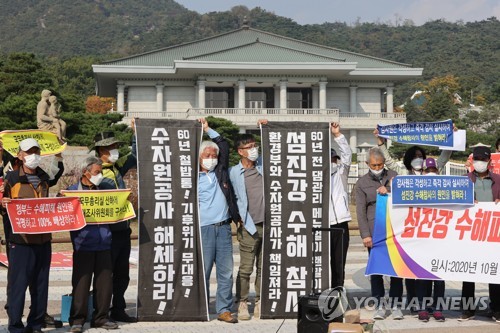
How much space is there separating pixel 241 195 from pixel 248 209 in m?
0.17

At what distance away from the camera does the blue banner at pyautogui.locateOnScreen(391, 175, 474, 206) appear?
7.69m

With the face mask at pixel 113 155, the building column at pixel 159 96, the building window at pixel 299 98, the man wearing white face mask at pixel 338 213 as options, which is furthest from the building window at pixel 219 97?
the face mask at pixel 113 155

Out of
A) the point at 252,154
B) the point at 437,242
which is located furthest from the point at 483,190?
the point at 252,154

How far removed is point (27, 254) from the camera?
22.0ft

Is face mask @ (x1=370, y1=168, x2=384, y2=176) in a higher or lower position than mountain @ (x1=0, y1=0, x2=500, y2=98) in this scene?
lower

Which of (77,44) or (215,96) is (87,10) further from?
(215,96)

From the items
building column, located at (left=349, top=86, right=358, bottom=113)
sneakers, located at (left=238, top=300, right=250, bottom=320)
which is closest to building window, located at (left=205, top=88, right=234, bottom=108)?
building column, located at (left=349, top=86, right=358, bottom=113)

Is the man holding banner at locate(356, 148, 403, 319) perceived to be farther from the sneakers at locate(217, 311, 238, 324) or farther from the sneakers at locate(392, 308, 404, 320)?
the sneakers at locate(217, 311, 238, 324)

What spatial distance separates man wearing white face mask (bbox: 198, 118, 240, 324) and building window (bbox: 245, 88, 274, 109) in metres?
48.8

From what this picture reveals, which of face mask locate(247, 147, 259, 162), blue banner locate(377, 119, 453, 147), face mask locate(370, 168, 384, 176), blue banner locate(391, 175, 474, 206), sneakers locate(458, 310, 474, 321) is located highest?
blue banner locate(377, 119, 453, 147)

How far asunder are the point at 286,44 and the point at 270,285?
2121 inches

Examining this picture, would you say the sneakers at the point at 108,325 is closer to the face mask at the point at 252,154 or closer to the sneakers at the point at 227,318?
the sneakers at the point at 227,318

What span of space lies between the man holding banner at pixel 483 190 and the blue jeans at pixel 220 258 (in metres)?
2.46

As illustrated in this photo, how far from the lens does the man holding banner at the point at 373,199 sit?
777 cm
